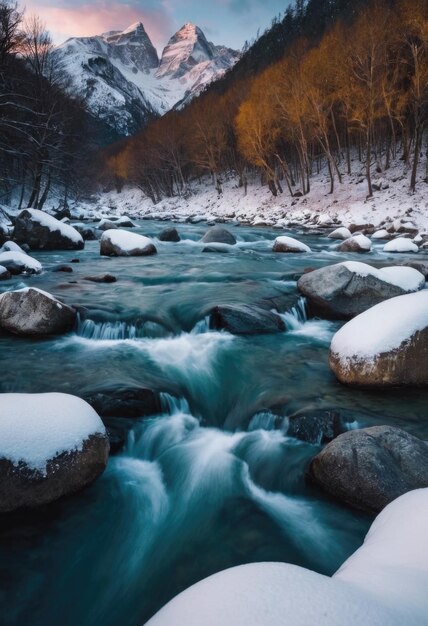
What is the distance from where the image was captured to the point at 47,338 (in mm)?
5762

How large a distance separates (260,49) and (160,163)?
3312cm

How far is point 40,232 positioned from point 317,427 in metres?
13.0

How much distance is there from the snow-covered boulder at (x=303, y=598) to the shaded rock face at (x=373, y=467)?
1.17m

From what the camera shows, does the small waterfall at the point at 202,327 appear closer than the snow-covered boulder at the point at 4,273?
Yes

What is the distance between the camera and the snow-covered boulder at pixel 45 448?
2.62 meters

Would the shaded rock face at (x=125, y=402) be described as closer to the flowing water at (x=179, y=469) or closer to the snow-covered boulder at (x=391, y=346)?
→ the flowing water at (x=179, y=469)

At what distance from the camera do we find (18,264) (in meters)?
9.85

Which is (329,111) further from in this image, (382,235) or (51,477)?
(51,477)

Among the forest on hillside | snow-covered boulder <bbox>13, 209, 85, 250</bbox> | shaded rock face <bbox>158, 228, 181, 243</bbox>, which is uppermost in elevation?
the forest on hillside

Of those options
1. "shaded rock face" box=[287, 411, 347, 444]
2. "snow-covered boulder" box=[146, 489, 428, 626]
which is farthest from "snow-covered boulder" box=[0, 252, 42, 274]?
"snow-covered boulder" box=[146, 489, 428, 626]

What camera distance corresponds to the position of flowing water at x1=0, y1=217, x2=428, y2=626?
247 cm

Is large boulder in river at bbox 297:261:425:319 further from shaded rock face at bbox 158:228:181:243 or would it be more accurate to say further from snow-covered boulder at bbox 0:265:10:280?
shaded rock face at bbox 158:228:181:243

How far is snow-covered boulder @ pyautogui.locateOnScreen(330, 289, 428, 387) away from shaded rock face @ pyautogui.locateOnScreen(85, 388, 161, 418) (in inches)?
85.3

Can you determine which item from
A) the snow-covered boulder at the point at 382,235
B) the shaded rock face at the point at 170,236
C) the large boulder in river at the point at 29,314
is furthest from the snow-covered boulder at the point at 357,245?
the large boulder in river at the point at 29,314
